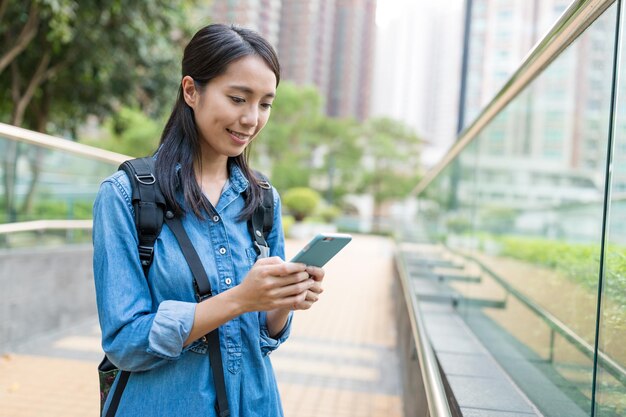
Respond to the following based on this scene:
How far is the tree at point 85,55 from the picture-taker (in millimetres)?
7992

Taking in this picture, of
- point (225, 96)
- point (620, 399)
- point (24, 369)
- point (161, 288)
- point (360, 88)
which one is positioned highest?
point (360, 88)

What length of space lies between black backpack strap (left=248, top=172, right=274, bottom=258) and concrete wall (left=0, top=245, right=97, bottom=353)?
3.83 m

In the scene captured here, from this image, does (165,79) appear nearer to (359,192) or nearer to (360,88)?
(359,192)

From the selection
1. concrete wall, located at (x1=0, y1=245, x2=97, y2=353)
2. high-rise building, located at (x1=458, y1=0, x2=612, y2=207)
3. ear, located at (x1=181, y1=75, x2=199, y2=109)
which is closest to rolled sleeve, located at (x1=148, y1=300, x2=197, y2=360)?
ear, located at (x1=181, y1=75, x2=199, y2=109)

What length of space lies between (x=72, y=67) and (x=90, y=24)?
120 centimetres

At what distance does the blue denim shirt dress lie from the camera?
1115 millimetres

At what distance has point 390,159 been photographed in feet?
127

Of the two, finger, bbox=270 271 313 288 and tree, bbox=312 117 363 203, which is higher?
tree, bbox=312 117 363 203

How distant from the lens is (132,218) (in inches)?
46.4

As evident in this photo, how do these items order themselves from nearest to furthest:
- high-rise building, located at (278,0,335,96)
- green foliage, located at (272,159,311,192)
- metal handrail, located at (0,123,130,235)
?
metal handrail, located at (0,123,130,235), green foliage, located at (272,159,311,192), high-rise building, located at (278,0,335,96)

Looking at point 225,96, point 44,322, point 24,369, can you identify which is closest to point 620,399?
point 225,96

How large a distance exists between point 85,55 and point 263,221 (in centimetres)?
821

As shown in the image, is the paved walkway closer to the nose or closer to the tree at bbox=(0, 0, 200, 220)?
the nose

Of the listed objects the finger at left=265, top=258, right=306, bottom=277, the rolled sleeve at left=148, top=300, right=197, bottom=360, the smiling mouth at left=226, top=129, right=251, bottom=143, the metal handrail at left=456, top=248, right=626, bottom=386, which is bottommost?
the metal handrail at left=456, top=248, right=626, bottom=386
